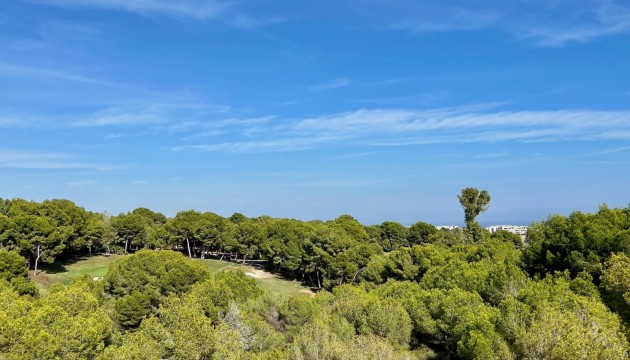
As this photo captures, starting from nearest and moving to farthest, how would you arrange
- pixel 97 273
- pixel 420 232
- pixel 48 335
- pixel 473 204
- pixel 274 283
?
pixel 48 335 → pixel 97 273 → pixel 274 283 → pixel 473 204 → pixel 420 232

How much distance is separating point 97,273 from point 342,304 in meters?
49.5

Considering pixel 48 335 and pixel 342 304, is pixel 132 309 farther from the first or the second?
pixel 48 335

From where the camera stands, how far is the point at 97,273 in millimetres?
69750

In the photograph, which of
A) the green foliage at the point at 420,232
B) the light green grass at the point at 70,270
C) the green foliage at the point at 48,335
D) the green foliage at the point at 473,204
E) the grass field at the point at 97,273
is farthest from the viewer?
the green foliage at the point at 420,232

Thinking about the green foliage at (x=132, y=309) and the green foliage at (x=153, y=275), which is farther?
the green foliage at (x=153, y=275)

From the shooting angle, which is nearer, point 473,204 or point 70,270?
point 70,270

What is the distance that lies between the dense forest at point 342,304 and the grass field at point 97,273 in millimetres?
2806

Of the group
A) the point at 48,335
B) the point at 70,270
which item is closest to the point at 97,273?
the point at 70,270

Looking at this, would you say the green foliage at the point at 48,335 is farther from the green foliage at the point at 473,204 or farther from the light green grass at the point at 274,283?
the green foliage at the point at 473,204

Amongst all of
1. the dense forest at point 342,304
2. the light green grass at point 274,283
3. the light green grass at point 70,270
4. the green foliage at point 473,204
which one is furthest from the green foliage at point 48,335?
the green foliage at point 473,204

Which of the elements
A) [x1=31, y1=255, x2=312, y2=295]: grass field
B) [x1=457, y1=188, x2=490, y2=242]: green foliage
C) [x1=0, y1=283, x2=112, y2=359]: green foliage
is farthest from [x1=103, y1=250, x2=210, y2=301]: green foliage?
[x1=457, y1=188, x2=490, y2=242]: green foliage

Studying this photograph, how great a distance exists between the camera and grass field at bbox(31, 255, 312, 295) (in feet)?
209

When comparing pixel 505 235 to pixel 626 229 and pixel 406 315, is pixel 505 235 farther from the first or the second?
pixel 406 315

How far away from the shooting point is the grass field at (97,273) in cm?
6381
